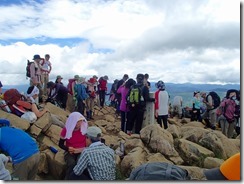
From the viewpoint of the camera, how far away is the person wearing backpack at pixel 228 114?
282 inches

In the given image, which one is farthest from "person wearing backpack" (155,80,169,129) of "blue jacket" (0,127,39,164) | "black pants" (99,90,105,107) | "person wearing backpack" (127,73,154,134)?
"blue jacket" (0,127,39,164)

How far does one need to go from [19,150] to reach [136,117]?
11.1ft

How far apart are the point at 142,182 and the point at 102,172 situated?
1.04 meters

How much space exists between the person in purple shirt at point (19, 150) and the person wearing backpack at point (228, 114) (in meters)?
4.44

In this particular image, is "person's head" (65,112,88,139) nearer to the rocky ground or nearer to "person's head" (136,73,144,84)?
the rocky ground

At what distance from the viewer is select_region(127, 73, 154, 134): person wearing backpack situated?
6.44m

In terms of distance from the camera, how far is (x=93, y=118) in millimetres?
8875

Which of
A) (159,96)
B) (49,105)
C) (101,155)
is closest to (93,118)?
(49,105)

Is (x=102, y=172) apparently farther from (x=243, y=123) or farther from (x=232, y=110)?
(x=232, y=110)

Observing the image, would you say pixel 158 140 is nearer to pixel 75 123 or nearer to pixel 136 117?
pixel 136 117

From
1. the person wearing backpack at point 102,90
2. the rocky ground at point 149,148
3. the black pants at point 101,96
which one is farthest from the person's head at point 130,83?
the black pants at point 101,96

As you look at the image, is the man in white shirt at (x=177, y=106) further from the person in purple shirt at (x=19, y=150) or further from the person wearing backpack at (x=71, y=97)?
the person in purple shirt at (x=19, y=150)

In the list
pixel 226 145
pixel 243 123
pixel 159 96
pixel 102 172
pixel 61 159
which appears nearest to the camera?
pixel 243 123

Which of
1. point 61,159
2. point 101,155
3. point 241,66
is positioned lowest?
point 61,159
